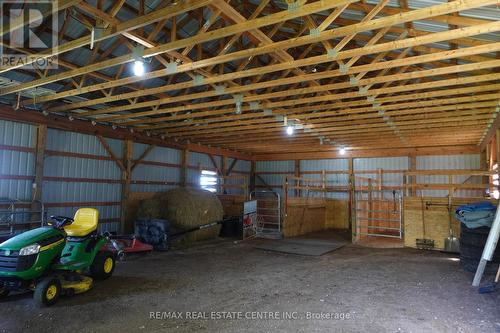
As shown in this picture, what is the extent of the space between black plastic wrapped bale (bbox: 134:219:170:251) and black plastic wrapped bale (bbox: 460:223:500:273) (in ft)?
19.6

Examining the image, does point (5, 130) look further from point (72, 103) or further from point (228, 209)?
point (228, 209)

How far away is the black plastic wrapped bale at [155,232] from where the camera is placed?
779 cm

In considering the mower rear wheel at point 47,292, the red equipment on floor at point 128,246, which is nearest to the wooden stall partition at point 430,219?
Result: the red equipment on floor at point 128,246

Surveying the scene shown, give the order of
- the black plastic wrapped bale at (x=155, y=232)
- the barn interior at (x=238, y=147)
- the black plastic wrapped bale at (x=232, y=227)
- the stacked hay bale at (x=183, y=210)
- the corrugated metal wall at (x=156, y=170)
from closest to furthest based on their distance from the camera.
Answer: the barn interior at (x=238, y=147) → the black plastic wrapped bale at (x=155, y=232) → the stacked hay bale at (x=183, y=210) → the corrugated metal wall at (x=156, y=170) → the black plastic wrapped bale at (x=232, y=227)

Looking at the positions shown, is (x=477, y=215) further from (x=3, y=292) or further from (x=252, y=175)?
(x=252, y=175)

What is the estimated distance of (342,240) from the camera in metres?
9.75

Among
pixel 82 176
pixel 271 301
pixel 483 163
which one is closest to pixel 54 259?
pixel 271 301

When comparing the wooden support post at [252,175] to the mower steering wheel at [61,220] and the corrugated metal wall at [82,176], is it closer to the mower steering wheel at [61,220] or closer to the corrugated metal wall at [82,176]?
the corrugated metal wall at [82,176]

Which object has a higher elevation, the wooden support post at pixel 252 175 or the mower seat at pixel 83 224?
the wooden support post at pixel 252 175

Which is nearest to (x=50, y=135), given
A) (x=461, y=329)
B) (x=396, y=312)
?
(x=396, y=312)

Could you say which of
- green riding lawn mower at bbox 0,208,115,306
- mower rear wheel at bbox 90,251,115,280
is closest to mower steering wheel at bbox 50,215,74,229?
green riding lawn mower at bbox 0,208,115,306

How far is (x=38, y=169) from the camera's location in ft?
24.8

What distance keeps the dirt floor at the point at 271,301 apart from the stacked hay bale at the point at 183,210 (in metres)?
2.16

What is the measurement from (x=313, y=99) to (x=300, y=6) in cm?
319
